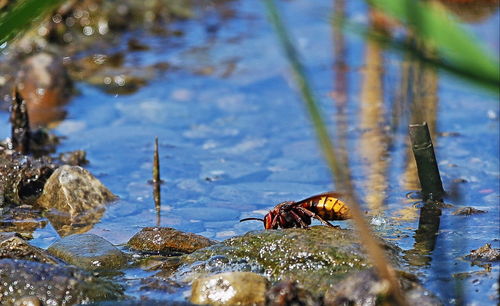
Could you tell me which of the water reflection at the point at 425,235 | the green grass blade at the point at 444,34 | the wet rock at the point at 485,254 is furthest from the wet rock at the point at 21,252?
the green grass blade at the point at 444,34

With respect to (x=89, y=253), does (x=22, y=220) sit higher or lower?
lower

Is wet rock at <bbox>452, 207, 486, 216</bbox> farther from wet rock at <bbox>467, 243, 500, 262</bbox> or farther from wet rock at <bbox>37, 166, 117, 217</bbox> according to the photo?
wet rock at <bbox>37, 166, 117, 217</bbox>

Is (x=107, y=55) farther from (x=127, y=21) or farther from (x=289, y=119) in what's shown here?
(x=289, y=119)

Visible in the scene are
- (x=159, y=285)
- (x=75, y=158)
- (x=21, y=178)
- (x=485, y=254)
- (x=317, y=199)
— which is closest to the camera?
(x=159, y=285)

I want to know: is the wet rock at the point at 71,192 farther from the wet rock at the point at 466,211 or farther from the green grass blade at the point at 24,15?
the green grass blade at the point at 24,15

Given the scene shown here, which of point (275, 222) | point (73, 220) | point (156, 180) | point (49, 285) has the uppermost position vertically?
point (275, 222)

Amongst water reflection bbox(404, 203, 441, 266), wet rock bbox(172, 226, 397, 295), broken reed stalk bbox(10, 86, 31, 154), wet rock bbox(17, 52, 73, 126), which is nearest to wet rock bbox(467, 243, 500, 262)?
water reflection bbox(404, 203, 441, 266)

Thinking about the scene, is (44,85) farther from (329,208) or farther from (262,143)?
(329,208)

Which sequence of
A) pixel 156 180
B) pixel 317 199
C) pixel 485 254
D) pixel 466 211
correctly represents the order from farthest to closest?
pixel 156 180, pixel 466 211, pixel 317 199, pixel 485 254

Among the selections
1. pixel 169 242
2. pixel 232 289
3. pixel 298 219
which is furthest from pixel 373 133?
pixel 232 289
